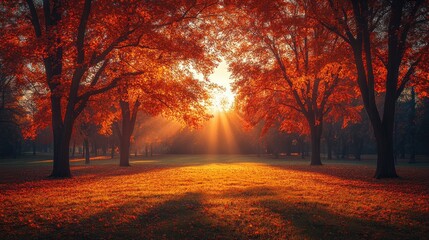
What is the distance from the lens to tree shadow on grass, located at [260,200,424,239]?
6.87 metres

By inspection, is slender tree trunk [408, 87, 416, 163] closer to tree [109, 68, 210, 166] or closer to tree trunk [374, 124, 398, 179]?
tree trunk [374, 124, 398, 179]

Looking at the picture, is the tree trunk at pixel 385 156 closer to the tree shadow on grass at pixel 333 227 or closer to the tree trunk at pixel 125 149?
the tree shadow on grass at pixel 333 227

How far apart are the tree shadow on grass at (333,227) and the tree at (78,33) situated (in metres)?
13.6

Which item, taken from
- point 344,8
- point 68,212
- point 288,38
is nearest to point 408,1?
point 344,8

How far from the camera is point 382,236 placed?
22.5 feet

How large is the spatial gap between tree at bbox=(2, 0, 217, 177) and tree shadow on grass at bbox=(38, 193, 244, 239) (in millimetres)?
12077

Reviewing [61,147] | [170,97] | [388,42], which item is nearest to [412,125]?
[388,42]

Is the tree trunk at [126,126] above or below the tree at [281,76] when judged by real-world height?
below

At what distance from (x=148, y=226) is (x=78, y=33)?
49.7 feet

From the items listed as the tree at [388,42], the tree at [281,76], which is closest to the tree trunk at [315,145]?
the tree at [281,76]

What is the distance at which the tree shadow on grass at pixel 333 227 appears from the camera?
6.87 m

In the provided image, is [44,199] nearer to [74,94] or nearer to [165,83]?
[74,94]

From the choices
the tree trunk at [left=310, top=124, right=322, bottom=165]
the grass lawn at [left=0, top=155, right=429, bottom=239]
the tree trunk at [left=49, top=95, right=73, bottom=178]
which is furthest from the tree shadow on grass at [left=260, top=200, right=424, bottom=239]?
the tree trunk at [left=310, top=124, right=322, bottom=165]

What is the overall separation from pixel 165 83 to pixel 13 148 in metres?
64.7
